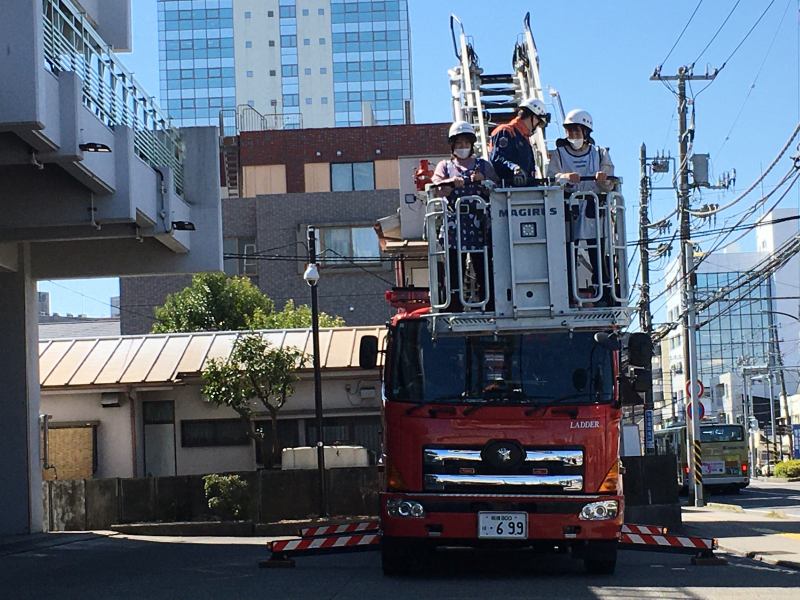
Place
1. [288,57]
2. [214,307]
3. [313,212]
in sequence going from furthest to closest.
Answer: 1. [288,57]
2. [313,212]
3. [214,307]

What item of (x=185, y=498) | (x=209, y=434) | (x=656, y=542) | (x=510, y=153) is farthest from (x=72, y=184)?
(x=209, y=434)

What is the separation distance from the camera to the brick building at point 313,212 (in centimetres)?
5544

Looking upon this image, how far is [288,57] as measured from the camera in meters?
130

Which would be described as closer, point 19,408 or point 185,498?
point 19,408

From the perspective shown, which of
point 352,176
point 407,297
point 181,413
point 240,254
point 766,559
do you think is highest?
point 352,176

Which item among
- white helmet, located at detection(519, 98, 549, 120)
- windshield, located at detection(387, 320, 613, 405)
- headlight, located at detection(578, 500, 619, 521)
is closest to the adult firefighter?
white helmet, located at detection(519, 98, 549, 120)

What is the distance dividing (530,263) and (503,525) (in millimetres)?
2670

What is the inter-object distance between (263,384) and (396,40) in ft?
375

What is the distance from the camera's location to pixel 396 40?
14050 cm

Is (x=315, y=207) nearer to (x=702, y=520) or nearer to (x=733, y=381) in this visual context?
(x=702, y=520)

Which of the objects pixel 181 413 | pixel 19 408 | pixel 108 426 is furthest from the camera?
pixel 181 413

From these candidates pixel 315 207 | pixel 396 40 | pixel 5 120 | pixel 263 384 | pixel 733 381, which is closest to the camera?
pixel 5 120

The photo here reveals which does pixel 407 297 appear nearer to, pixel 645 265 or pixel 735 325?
pixel 645 265

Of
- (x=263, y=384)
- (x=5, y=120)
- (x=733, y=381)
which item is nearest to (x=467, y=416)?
(x=5, y=120)
